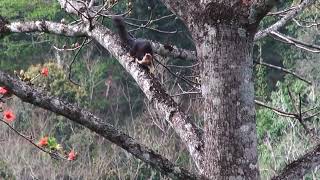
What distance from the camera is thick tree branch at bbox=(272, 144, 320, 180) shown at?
147 cm

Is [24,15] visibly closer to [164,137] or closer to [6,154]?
[6,154]

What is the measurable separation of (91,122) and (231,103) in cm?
35

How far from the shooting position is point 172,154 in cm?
1208

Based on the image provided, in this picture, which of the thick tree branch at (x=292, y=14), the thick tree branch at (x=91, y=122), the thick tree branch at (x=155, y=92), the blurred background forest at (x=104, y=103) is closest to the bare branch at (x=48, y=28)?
the thick tree branch at (x=155, y=92)

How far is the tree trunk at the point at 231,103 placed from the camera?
1397 millimetres

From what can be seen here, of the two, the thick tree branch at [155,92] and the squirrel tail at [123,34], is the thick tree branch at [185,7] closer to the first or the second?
the thick tree branch at [155,92]

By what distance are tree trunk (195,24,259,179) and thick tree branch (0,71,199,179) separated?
4.1 inches

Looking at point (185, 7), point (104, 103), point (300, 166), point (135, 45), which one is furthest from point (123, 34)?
point (104, 103)

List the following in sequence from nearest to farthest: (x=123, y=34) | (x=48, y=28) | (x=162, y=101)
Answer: (x=162, y=101)
(x=123, y=34)
(x=48, y=28)

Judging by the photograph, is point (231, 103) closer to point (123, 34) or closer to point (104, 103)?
point (123, 34)

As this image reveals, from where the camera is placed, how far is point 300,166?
58.1 inches

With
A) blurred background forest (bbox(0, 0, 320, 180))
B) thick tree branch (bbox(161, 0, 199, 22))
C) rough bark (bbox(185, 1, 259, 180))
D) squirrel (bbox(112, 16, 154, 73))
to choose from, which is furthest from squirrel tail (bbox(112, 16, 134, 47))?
blurred background forest (bbox(0, 0, 320, 180))

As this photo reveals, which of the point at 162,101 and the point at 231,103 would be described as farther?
the point at 162,101

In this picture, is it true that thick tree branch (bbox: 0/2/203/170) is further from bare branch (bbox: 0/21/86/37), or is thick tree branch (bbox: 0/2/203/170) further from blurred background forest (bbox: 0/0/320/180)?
blurred background forest (bbox: 0/0/320/180)
